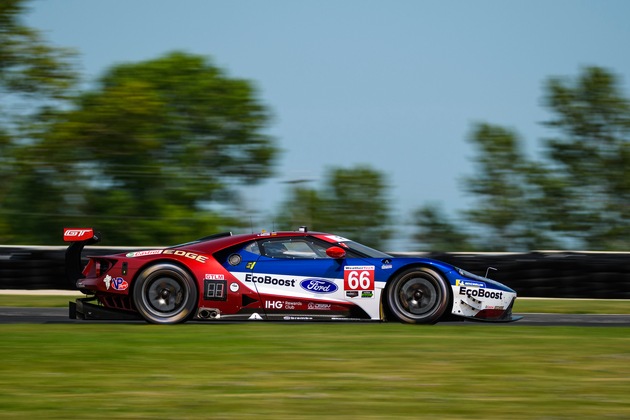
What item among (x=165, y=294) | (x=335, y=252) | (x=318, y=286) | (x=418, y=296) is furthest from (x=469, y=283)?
(x=165, y=294)

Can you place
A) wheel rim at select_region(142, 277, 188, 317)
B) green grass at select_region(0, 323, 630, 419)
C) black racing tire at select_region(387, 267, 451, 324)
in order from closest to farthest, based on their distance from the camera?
green grass at select_region(0, 323, 630, 419) < black racing tire at select_region(387, 267, 451, 324) < wheel rim at select_region(142, 277, 188, 317)

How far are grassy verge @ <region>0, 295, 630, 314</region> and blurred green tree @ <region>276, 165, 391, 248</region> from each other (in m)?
5.01

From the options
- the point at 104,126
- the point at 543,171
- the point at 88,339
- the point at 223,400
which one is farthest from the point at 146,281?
the point at 543,171

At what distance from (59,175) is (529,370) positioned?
26.6 metres

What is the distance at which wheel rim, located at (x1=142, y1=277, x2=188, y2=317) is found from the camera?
35.1ft

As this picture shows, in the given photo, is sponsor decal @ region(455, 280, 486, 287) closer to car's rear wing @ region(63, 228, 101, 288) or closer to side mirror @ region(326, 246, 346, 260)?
side mirror @ region(326, 246, 346, 260)

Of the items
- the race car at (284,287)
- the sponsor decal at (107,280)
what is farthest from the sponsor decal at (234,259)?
the sponsor decal at (107,280)

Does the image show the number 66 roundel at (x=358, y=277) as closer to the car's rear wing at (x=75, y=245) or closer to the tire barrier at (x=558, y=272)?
the car's rear wing at (x=75, y=245)

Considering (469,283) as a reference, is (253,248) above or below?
above

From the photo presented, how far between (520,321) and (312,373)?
5513mm

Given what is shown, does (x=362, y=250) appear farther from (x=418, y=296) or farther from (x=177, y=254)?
(x=177, y=254)

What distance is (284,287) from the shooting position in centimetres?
1057

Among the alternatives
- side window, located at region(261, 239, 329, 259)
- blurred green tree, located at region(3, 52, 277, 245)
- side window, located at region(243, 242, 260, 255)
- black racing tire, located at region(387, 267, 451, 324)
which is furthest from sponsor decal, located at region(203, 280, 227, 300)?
blurred green tree, located at region(3, 52, 277, 245)

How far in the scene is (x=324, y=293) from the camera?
1053cm
